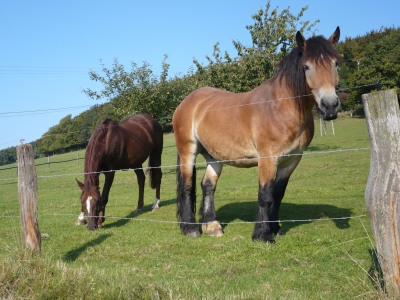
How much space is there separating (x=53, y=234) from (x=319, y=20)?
62.7 feet

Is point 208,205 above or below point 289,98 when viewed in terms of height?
below

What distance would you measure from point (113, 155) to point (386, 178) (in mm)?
7007

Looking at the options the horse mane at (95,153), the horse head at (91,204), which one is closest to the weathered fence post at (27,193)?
the horse mane at (95,153)

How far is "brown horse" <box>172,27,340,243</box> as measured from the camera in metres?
5.08

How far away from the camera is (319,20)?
22.1 m

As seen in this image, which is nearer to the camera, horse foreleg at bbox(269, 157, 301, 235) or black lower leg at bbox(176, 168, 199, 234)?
horse foreleg at bbox(269, 157, 301, 235)

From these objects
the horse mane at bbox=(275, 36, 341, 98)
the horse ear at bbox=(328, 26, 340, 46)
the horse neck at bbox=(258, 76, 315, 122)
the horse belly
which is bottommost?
the horse belly

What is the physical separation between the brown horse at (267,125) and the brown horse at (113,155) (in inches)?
38.9

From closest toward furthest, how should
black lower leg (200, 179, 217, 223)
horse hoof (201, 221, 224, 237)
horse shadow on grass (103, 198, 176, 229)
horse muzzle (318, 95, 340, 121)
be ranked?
1. horse muzzle (318, 95, 340, 121)
2. horse hoof (201, 221, 224, 237)
3. black lower leg (200, 179, 217, 223)
4. horse shadow on grass (103, 198, 176, 229)

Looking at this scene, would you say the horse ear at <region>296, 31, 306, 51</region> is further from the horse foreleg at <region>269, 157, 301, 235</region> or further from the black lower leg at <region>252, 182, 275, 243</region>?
the black lower leg at <region>252, 182, 275, 243</region>

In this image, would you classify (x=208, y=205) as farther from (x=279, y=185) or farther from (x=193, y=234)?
(x=279, y=185)

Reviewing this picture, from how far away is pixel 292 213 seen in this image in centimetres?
784

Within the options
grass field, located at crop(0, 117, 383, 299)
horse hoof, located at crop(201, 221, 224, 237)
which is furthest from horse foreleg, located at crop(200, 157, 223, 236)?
grass field, located at crop(0, 117, 383, 299)

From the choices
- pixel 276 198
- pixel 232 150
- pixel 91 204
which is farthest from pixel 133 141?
pixel 276 198
